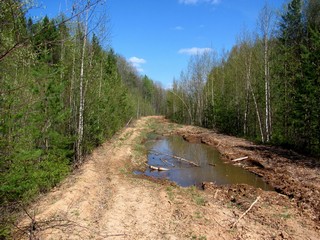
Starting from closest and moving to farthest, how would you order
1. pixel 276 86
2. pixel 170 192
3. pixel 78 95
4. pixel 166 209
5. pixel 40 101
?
pixel 40 101, pixel 166 209, pixel 170 192, pixel 78 95, pixel 276 86

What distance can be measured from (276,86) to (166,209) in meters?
16.3

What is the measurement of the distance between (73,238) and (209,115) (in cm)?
3196

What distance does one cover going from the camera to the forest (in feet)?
12.6

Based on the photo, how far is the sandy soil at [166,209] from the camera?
679cm

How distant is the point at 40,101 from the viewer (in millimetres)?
6422

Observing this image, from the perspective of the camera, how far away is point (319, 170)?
40.5 feet

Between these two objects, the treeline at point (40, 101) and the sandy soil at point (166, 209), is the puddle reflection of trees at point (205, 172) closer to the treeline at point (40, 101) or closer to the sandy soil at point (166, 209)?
the sandy soil at point (166, 209)

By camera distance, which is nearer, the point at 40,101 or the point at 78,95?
the point at 40,101

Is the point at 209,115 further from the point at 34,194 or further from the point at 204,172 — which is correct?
the point at 34,194

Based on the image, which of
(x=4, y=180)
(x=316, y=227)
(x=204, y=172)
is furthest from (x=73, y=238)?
(x=204, y=172)

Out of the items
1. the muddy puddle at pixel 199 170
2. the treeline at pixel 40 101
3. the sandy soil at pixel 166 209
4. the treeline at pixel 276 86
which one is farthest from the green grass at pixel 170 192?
the treeline at pixel 276 86

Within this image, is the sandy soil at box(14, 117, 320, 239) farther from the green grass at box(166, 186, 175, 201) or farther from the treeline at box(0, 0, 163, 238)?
the treeline at box(0, 0, 163, 238)

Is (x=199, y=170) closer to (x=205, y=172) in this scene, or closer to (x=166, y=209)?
(x=205, y=172)

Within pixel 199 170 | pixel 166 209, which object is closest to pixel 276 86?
pixel 199 170
